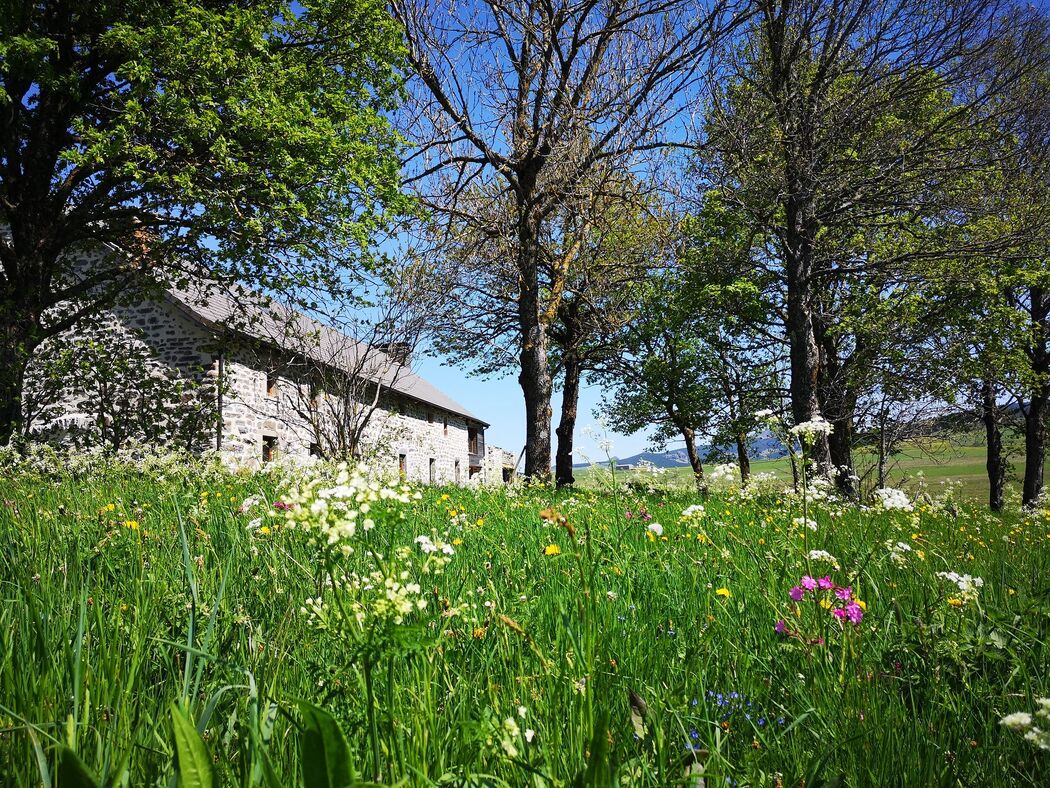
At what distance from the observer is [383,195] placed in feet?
42.8

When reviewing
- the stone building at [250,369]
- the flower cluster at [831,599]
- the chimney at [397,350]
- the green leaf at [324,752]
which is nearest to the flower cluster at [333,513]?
the green leaf at [324,752]

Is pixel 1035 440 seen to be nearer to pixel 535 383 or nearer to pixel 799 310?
pixel 799 310

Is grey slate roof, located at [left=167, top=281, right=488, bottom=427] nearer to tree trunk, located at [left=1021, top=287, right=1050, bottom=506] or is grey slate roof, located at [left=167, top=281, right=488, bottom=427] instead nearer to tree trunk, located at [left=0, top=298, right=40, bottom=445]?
tree trunk, located at [left=0, top=298, right=40, bottom=445]

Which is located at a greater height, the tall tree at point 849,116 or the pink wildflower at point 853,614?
the tall tree at point 849,116

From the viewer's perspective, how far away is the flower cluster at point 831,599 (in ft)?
5.94

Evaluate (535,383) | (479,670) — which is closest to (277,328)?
(535,383)

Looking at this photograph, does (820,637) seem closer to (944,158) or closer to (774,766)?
(774,766)

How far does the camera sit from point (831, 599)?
2.10 meters

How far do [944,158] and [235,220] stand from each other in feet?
44.5

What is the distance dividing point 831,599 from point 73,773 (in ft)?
7.16

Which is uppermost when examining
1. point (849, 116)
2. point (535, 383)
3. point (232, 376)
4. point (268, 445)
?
point (849, 116)

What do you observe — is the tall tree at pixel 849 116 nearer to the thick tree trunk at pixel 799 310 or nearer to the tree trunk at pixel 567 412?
the thick tree trunk at pixel 799 310

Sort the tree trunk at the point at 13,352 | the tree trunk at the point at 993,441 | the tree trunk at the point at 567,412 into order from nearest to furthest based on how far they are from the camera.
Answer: the tree trunk at the point at 13,352
the tree trunk at the point at 993,441
the tree trunk at the point at 567,412

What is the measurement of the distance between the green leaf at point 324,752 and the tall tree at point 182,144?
12.6 m
